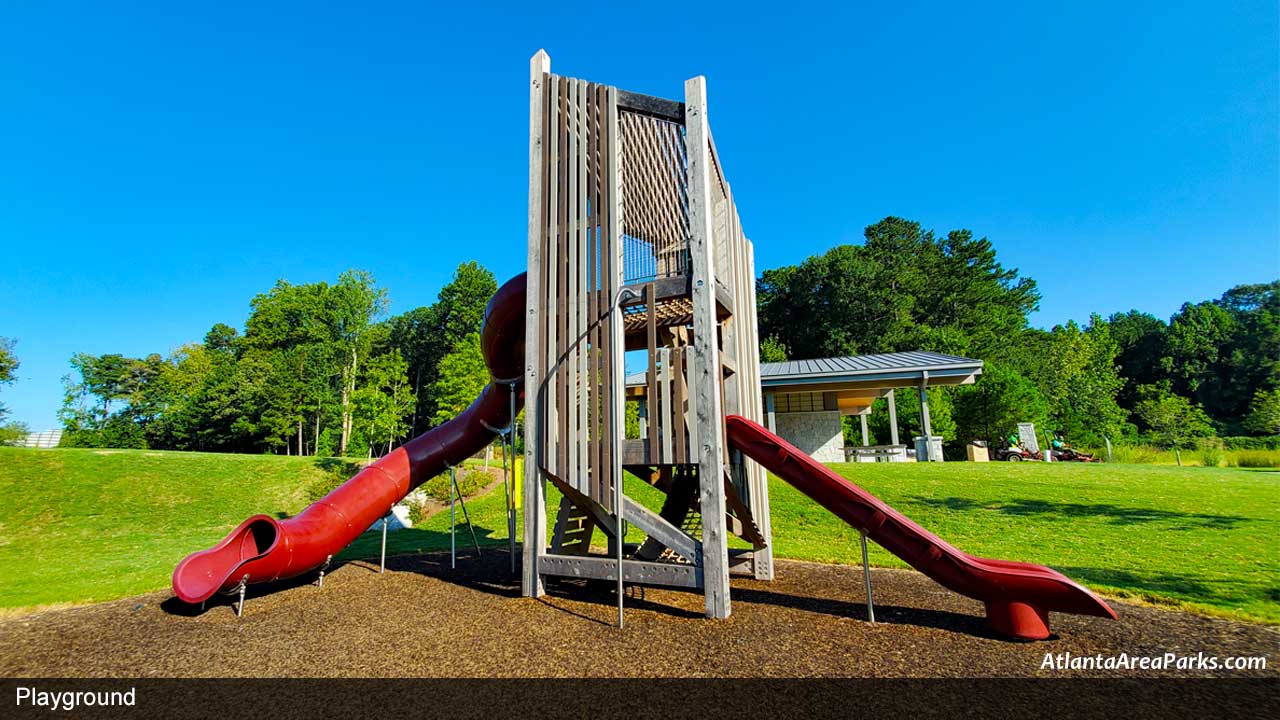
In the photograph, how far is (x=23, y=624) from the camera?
5.69m

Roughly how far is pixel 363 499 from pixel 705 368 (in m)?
5.23

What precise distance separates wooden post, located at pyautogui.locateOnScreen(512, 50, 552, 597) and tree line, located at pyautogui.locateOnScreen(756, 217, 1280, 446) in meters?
24.4

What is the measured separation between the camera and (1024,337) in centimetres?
4569

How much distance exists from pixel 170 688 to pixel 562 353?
14.7 feet

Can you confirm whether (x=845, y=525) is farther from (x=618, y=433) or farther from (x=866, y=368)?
(x=866, y=368)

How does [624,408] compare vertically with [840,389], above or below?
below

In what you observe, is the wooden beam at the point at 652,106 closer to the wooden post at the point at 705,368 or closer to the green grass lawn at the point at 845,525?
the wooden post at the point at 705,368

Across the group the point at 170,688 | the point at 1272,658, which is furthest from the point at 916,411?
the point at 170,688

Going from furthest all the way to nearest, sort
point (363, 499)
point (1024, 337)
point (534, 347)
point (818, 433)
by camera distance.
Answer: point (1024, 337) < point (818, 433) < point (363, 499) < point (534, 347)

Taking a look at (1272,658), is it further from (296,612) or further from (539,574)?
(296,612)

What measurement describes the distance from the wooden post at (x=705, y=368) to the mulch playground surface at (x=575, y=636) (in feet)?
1.79

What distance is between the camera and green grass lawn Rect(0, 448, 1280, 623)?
24.1ft

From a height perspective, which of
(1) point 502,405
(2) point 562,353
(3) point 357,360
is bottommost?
(1) point 502,405

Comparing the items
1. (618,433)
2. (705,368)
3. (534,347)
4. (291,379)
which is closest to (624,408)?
(618,433)
